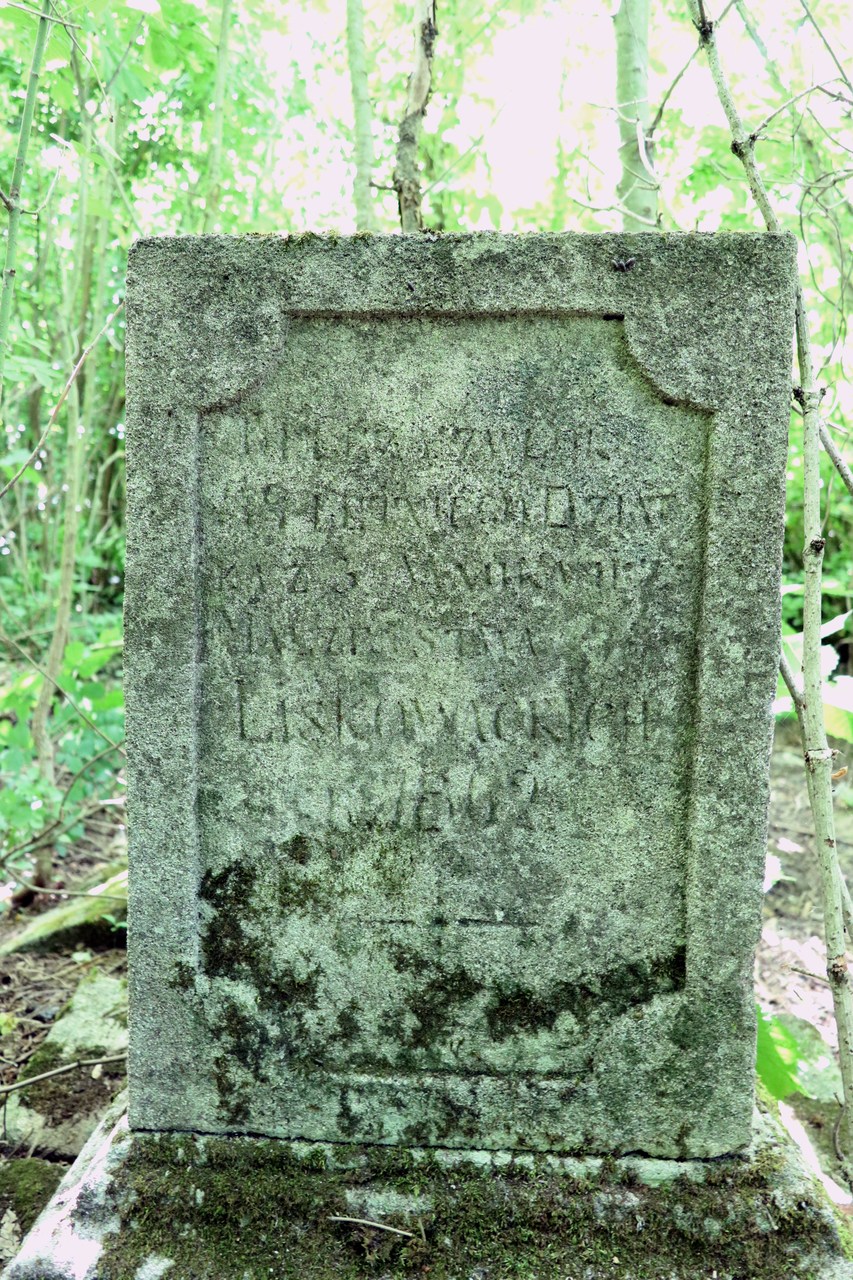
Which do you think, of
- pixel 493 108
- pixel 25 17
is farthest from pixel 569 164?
pixel 25 17

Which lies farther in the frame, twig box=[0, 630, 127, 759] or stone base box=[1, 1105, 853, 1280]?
twig box=[0, 630, 127, 759]

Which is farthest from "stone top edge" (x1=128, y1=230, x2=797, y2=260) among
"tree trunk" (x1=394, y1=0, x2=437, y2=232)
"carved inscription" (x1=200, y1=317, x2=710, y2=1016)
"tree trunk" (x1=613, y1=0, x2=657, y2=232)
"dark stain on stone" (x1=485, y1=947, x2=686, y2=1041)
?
"tree trunk" (x1=613, y1=0, x2=657, y2=232)

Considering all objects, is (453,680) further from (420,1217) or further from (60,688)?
(60,688)

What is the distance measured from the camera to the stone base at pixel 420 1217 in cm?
167

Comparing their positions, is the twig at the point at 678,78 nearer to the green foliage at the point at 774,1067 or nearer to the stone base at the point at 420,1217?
the green foliage at the point at 774,1067

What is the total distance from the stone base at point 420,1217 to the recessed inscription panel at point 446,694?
0.14 meters

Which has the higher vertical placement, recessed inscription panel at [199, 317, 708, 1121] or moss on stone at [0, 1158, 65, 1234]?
recessed inscription panel at [199, 317, 708, 1121]

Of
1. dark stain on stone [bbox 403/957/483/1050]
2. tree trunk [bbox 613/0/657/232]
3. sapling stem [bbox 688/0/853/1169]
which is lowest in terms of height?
dark stain on stone [bbox 403/957/483/1050]

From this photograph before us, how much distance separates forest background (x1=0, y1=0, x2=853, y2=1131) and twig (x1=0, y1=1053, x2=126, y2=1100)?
2.29ft

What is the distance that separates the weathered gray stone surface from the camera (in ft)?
5.52

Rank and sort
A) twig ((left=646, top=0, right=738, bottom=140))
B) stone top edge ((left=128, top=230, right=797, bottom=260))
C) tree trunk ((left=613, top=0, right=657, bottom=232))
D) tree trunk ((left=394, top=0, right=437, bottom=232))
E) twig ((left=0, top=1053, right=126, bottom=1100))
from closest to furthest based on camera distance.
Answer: stone top edge ((left=128, top=230, right=797, bottom=260)) < twig ((left=646, top=0, right=738, bottom=140)) < twig ((left=0, top=1053, right=126, bottom=1100)) < tree trunk ((left=394, top=0, right=437, bottom=232)) < tree trunk ((left=613, top=0, right=657, bottom=232))

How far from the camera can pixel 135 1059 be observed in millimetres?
1845

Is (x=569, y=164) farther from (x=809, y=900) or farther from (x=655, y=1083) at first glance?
(x=655, y=1083)

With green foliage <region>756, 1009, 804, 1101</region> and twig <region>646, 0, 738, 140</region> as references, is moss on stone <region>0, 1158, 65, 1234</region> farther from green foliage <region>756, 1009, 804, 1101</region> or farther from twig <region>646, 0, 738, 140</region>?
twig <region>646, 0, 738, 140</region>
